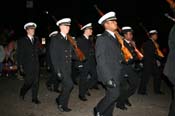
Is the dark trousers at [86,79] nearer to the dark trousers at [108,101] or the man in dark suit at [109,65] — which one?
the man in dark suit at [109,65]

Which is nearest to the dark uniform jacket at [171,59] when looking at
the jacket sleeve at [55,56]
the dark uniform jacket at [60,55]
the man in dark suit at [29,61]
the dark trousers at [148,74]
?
the dark uniform jacket at [60,55]

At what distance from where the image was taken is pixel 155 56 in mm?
10773

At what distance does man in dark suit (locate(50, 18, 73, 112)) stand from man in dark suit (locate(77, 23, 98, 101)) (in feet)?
4.99

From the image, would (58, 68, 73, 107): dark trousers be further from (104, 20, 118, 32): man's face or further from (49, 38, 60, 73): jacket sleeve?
(104, 20, 118, 32): man's face

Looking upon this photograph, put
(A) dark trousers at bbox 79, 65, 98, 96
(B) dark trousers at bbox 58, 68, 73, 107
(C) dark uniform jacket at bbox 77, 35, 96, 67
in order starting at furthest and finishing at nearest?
(C) dark uniform jacket at bbox 77, 35, 96, 67 → (A) dark trousers at bbox 79, 65, 98, 96 → (B) dark trousers at bbox 58, 68, 73, 107

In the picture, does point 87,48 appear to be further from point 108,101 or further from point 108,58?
point 108,101

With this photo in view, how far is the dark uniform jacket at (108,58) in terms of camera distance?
23.1 feet

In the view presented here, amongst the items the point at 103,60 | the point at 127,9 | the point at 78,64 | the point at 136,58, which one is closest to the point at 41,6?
the point at 127,9

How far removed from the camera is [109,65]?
7.09 metres

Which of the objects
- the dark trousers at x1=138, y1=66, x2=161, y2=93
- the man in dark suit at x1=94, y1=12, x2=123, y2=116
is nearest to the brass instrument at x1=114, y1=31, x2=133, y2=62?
the man in dark suit at x1=94, y1=12, x2=123, y2=116

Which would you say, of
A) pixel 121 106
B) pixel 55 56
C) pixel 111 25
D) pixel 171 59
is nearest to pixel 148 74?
pixel 121 106

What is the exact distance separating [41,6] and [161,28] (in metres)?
7.76

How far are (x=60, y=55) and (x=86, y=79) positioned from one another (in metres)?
1.92

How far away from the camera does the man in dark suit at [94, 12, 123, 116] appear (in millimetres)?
7039
